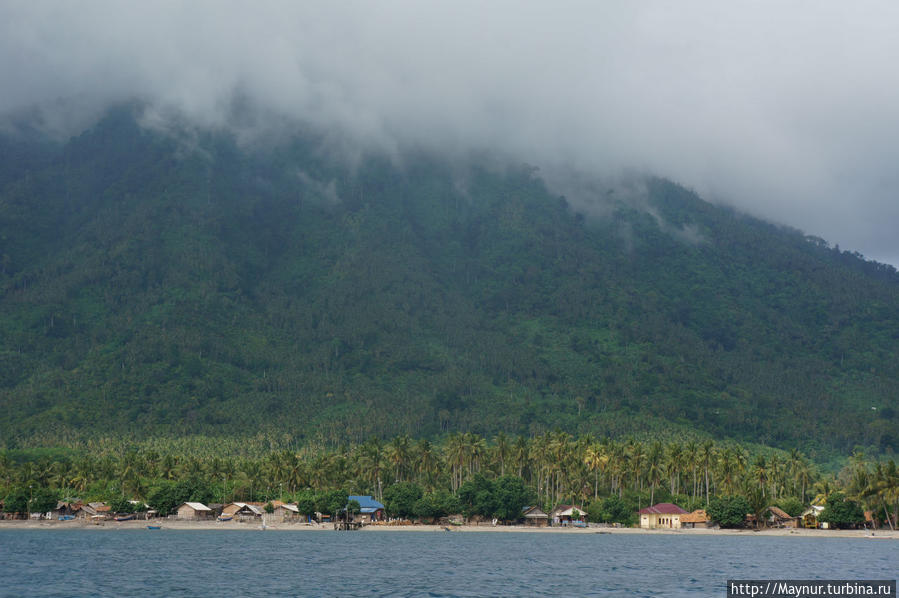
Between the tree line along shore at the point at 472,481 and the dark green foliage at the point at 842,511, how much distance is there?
26.2 inches

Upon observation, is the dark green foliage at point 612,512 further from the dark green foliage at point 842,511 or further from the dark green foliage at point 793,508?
the dark green foliage at point 842,511

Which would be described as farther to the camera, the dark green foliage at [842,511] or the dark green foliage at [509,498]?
the dark green foliage at [509,498]

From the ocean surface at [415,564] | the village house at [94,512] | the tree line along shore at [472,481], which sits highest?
the tree line along shore at [472,481]

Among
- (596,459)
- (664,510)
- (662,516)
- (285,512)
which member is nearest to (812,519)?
(664,510)

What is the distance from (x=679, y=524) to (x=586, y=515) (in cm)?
1742

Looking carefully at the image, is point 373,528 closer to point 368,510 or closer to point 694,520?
point 368,510

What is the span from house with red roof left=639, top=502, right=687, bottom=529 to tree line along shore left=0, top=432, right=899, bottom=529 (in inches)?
116

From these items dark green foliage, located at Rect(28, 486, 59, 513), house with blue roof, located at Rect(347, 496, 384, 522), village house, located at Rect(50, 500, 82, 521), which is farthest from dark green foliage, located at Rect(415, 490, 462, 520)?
dark green foliage, located at Rect(28, 486, 59, 513)

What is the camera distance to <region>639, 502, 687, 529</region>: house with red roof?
163875 millimetres

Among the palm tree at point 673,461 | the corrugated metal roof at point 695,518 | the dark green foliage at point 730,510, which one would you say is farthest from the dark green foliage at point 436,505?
the dark green foliage at point 730,510

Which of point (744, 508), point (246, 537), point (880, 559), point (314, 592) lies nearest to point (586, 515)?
point (744, 508)

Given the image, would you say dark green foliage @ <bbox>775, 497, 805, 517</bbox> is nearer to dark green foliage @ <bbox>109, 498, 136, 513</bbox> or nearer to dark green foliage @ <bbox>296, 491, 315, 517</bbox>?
dark green foliage @ <bbox>296, 491, 315, 517</bbox>

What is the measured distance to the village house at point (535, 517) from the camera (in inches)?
6661

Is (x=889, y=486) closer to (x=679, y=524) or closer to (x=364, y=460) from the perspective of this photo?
(x=679, y=524)
